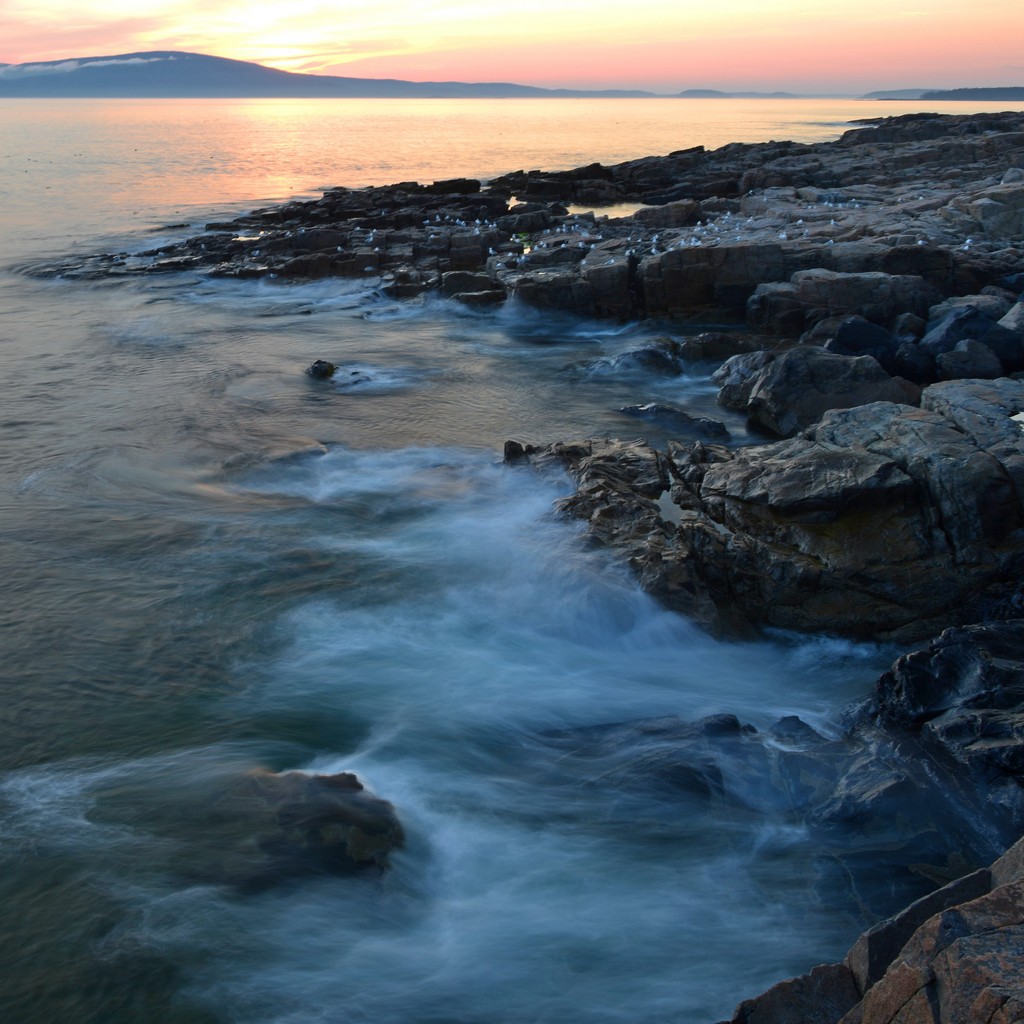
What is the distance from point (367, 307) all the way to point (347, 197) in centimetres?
2035

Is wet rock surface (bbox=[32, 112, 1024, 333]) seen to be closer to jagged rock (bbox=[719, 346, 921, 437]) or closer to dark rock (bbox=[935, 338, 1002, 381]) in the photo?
dark rock (bbox=[935, 338, 1002, 381])

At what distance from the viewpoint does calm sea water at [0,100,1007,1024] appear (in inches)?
202

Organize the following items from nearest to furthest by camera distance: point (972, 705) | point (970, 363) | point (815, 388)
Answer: point (972, 705), point (815, 388), point (970, 363)

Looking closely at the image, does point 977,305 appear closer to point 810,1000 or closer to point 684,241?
point 684,241

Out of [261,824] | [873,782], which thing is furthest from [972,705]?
[261,824]

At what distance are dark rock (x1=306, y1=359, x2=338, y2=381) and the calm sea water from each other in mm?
638

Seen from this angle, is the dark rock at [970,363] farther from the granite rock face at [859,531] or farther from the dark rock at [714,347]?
the granite rock face at [859,531]

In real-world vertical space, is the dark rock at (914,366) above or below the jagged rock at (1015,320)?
below

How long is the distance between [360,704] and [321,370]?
10189 mm

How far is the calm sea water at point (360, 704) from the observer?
5133 mm

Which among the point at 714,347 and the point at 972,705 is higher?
the point at 714,347

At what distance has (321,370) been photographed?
16672 millimetres

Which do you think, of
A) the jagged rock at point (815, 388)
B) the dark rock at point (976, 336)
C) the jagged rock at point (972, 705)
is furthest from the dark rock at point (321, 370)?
the jagged rock at point (972, 705)

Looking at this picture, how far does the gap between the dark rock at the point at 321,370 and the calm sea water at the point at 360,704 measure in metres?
0.64
